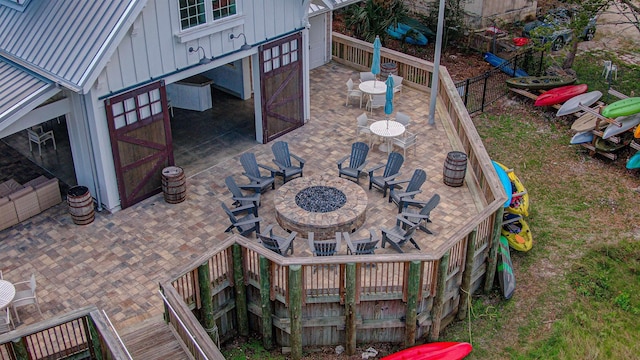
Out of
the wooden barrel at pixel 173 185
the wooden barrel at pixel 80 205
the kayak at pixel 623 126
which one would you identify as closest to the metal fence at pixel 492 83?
the kayak at pixel 623 126

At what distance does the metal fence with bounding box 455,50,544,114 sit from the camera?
2386 cm

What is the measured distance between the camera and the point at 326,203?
1630 cm

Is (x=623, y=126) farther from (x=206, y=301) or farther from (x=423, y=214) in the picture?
(x=206, y=301)

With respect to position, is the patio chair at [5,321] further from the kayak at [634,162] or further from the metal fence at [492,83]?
the kayak at [634,162]

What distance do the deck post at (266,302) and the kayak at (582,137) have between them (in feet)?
40.1

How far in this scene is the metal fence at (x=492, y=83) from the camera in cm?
2386

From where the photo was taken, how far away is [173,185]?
55.0ft

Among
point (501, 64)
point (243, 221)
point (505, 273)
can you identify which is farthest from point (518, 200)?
point (501, 64)

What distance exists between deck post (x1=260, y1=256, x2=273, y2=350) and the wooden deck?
2.08 meters

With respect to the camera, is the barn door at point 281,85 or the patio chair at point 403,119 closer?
the barn door at point 281,85

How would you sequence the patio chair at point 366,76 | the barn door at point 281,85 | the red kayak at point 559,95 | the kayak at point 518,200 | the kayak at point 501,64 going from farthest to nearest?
the kayak at point 501,64, the red kayak at point 559,95, the patio chair at point 366,76, the barn door at point 281,85, the kayak at point 518,200

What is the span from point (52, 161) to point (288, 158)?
6550 mm

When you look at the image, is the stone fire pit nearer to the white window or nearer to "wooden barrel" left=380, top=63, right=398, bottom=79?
the white window

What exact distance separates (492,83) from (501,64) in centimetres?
93
